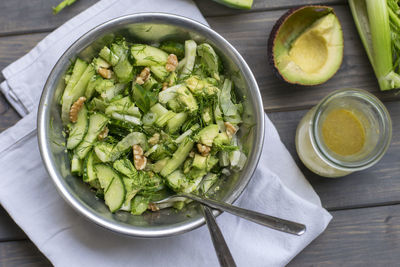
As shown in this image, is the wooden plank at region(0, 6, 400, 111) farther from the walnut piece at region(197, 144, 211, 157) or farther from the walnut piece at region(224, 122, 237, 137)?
the walnut piece at region(197, 144, 211, 157)

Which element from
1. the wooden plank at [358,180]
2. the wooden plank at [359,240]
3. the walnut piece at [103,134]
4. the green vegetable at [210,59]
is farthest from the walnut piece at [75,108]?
the wooden plank at [359,240]

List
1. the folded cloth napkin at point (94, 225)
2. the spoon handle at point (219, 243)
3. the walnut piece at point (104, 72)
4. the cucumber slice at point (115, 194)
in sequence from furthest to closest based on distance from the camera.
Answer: the folded cloth napkin at point (94, 225)
the walnut piece at point (104, 72)
the cucumber slice at point (115, 194)
the spoon handle at point (219, 243)

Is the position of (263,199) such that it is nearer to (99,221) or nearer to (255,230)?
(255,230)

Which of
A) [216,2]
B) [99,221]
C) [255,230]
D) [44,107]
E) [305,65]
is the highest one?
[44,107]

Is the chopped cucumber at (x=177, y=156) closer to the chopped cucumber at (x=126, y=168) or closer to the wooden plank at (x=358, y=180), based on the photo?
the chopped cucumber at (x=126, y=168)

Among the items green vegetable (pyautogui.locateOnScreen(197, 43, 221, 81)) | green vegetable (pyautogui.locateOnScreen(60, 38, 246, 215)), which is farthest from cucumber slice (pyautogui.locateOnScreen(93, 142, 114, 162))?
green vegetable (pyautogui.locateOnScreen(197, 43, 221, 81))

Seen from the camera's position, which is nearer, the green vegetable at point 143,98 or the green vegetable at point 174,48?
the green vegetable at point 143,98

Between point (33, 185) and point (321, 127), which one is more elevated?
point (33, 185)

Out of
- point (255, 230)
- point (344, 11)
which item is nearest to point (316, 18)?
point (344, 11)
